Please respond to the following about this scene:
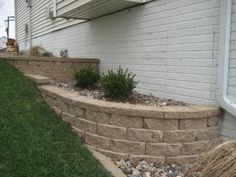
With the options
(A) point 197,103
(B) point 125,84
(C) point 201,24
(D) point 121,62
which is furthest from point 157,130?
(D) point 121,62

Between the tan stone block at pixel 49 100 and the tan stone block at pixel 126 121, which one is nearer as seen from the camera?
the tan stone block at pixel 126 121

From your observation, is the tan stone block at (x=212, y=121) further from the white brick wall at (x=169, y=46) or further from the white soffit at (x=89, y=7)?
the white soffit at (x=89, y=7)

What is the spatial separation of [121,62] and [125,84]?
1.65 metres

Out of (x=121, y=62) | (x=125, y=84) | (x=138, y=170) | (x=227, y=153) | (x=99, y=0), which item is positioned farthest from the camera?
(x=121, y=62)

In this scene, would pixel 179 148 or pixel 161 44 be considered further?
pixel 161 44

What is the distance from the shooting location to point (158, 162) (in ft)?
14.0

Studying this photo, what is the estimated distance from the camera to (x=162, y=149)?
4238mm

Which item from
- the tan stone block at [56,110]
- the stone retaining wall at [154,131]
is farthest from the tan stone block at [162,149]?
the tan stone block at [56,110]

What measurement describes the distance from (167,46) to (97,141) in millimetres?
1836

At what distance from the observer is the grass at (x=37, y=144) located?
11.6ft

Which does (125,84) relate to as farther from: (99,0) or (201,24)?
(99,0)

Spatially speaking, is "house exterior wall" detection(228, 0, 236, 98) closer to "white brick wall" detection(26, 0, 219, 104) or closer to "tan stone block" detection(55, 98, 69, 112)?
"white brick wall" detection(26, 0, 219, 104)

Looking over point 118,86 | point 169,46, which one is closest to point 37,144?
point 118,86

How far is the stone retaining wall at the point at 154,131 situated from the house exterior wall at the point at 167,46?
42 centimetres
